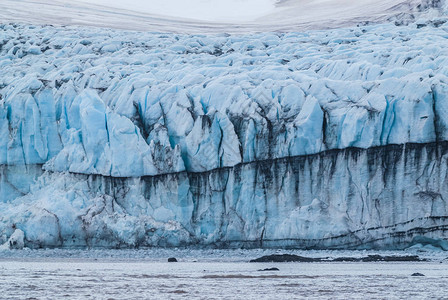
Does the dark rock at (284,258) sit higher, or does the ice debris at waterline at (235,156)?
the ice debris at waterline at (235,156)

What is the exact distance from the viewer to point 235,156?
2045 centimetres

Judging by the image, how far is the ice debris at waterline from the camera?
19.7 metres

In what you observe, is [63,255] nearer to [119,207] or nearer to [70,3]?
[119,207]

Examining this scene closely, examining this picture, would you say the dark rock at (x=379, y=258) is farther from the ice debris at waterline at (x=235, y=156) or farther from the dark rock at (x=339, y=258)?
the ice debris at waterline at (x=235, y=156)

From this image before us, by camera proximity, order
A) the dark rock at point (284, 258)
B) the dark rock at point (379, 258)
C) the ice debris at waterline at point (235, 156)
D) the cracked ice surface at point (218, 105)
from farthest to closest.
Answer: the cracked ice surface at point (218, 105), the ice debris at waterline at point (235, 156), the dark rock at point (284, 258), the dark rock at point (379, 258)

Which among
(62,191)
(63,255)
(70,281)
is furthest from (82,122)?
(70,281)

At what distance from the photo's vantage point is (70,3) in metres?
36.4

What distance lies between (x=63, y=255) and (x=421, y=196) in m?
7.83

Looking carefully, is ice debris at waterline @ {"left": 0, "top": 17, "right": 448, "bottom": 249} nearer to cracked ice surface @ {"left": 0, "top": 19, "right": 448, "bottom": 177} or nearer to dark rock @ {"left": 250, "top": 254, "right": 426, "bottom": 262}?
cracked ice surface @ {"left": 0, "top": 19, "right": 448, "bottom": 177}

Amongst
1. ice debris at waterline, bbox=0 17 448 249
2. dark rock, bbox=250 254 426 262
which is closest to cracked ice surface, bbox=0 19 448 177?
ice debris at waterline, bbox=0 17 448 249

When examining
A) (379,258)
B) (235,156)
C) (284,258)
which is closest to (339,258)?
(379,258)

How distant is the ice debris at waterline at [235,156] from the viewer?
19656 mm

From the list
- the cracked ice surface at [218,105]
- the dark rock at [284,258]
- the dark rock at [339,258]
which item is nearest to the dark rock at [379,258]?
the dark rock at [339,258]

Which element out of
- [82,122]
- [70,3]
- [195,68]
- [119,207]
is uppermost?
[70,3]
